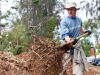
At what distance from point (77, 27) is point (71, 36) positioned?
0.22 metres

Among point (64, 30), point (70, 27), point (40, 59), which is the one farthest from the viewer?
point (70, 27)

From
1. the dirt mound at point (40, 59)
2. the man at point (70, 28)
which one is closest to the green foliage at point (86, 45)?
the man at point (70, 28)

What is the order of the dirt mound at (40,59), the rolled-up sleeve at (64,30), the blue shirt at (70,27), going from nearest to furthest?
1. the dirt mound at (40,59)
2. the rolled-up sleeve at (64,30)
3. the blue shirt at (70,27)

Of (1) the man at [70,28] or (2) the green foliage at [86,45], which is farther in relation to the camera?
(2) the green foliage at [86,45]

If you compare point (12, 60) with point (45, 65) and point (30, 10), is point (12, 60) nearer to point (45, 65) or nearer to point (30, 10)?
point (45, 65)

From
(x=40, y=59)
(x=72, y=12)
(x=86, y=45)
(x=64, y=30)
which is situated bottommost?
(x=86, y=45)

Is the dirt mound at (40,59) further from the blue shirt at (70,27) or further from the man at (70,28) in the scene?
the blue shirt at (70,27)

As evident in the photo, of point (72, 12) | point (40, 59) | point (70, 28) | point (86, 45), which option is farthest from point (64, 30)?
point (86, 45)

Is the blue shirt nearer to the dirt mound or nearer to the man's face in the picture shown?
the man's face

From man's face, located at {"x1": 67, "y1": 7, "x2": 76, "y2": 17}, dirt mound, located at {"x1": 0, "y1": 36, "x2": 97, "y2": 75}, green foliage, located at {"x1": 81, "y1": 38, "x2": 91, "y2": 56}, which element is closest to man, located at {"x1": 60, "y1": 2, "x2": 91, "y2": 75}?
man's face, located at {"x1": 67, "y1": 7, "x2": 76, "y2": 17}

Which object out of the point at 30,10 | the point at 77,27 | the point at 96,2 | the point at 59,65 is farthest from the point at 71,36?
the point at 30,10

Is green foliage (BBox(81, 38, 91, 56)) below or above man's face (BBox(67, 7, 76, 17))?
below

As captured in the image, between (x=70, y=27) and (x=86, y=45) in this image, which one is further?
(x=86, y=45)

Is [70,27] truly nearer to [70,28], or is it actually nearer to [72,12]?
[70,28]
